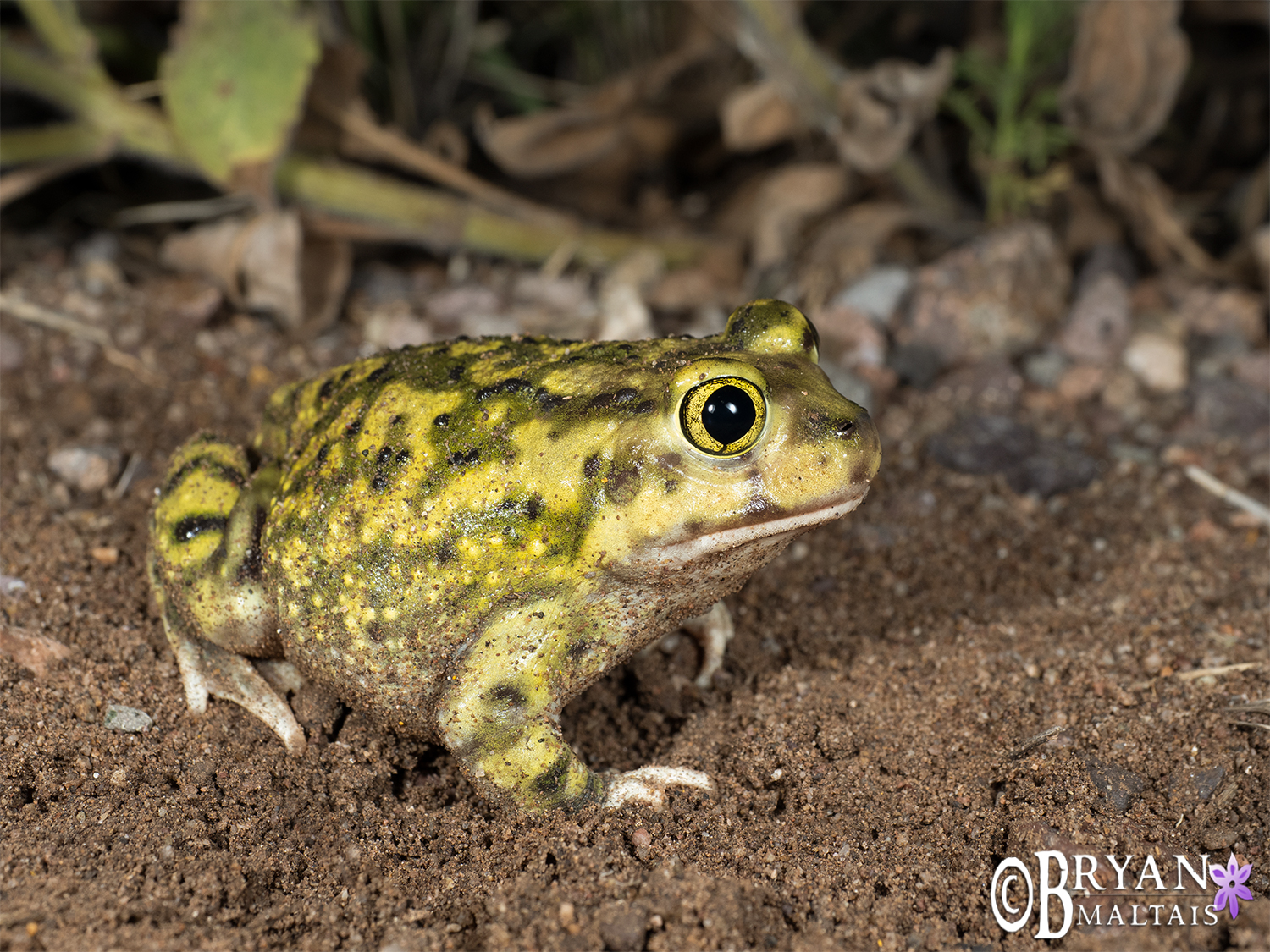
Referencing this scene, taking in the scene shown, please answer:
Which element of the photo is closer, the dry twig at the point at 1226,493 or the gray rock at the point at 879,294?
the dry twig at the point at 1226,493

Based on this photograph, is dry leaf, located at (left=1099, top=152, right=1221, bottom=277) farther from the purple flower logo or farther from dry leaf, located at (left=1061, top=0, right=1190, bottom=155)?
the purple flower logo

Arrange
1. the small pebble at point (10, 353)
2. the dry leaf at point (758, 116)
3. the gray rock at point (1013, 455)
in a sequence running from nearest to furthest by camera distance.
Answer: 1. the gray rock at point (1013, 455)
2. the small pebble at point (10, 353)
3. the dry leaf at point (758, 116)

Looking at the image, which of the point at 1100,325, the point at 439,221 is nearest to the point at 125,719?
the point at 439,221

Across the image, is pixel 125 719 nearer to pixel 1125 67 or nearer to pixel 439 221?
pixel 439 221

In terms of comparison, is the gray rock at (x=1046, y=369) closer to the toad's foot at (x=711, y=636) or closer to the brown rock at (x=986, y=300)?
the brown rock at (x=986, y=300)

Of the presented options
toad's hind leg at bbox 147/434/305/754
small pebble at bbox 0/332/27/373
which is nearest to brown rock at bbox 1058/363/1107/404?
toad's hind leg at bbox 147/434/305/754

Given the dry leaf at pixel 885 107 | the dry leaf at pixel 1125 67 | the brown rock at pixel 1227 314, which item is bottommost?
the brown rock at pixel 1227 314

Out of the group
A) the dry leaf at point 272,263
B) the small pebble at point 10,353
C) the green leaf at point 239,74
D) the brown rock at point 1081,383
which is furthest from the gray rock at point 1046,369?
the small pebble at point 10,353
